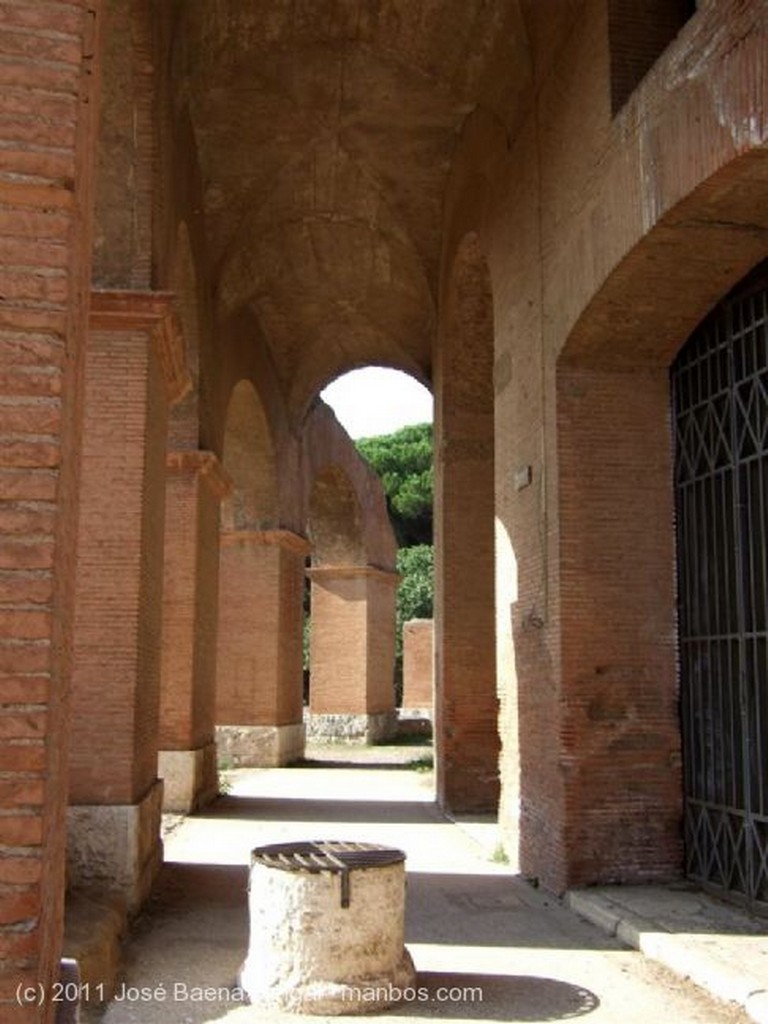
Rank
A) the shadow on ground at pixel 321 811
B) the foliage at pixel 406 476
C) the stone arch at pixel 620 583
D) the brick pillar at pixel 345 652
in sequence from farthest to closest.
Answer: the foliage at pixel 406 476
the brick pillar at pixel 345 652
the shadow on ground at pixel 321 811
the stone arch at pixel 620 583

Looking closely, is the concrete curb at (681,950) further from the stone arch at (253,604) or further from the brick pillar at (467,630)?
the stone arch at (253,604)

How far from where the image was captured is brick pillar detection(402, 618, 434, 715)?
3241cm

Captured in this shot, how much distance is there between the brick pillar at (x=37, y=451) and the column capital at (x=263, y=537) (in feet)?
51.7

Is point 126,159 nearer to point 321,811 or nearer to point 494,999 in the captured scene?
point 494,999

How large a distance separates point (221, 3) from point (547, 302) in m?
4.34

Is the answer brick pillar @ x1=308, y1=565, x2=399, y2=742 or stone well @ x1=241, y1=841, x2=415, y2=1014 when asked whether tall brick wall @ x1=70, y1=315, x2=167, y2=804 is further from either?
brick pillar @ x1=308, y1=565, x2=399, y2=742

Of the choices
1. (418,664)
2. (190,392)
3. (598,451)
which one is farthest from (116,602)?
(418,664)

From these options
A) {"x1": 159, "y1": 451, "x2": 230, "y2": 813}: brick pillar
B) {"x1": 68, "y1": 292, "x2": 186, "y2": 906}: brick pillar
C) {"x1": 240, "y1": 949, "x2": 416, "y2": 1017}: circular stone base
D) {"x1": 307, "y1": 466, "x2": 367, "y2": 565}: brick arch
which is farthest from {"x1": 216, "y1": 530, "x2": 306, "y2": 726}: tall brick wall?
{"x1": 240, "y1": 949, "x2": 416, "y2": 1017}: circular stone base

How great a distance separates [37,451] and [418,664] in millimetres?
30655

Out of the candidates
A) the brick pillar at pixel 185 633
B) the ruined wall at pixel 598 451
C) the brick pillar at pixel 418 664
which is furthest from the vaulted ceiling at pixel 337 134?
the brick pillar at pixel 418 664

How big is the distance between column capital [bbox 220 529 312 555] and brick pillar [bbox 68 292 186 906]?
10303 mm

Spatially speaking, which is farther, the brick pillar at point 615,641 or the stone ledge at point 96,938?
the brick pillar at point 615,641

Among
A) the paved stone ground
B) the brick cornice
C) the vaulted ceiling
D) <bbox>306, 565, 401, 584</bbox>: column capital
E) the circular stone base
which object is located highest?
the vaulted ceiling

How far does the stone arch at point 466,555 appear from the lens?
44.7 feet
